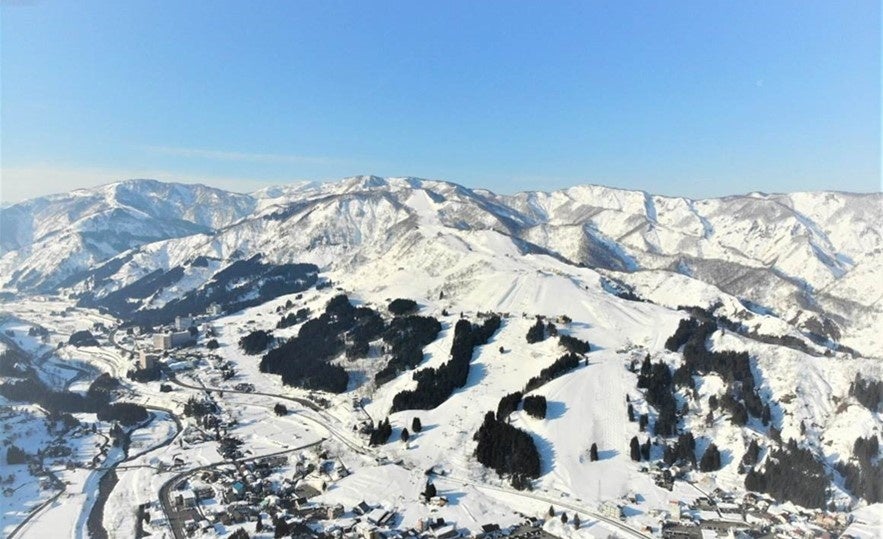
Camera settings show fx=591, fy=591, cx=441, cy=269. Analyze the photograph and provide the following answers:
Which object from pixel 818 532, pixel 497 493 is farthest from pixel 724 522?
pixel 497 493

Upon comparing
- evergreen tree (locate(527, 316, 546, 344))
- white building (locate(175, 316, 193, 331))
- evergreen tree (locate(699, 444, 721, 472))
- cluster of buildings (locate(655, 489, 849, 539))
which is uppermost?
evergreen tree (locate(527, 316, 546, 344))

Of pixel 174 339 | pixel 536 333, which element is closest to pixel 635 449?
pixel 536 333

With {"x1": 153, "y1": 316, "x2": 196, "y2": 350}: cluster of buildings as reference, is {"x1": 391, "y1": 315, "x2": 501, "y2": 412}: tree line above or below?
above

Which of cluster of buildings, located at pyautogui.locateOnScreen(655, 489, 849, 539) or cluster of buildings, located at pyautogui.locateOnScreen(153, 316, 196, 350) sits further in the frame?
cluster of buildings, located at pyautogui.locateOnScreen(153, 316, 196, 350)

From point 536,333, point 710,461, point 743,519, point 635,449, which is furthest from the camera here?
point 536,333

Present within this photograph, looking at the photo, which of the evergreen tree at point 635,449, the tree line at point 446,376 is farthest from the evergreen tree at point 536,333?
the evergreen tree at point 635,449

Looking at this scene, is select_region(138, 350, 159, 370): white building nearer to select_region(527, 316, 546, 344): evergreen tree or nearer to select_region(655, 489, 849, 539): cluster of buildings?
select_region(527, 316, 546, 344): evergreen tree

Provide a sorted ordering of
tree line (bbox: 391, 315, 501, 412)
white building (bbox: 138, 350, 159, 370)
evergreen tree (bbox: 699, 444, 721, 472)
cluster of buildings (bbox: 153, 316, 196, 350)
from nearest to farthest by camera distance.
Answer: evergreen tree (bbox: 699, 444, 721, 472)
tree line (bbox: 391, 315, 501, 412)
white building (bbox: 138, 350, 159, 370)
cluster of buildings (bbox: 153, 316, 196, 350)

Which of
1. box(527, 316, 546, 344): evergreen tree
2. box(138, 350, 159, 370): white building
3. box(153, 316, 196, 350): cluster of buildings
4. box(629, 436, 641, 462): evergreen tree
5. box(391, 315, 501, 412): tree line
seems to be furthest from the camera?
box(153, 316, 196, 350): cluster of buildings

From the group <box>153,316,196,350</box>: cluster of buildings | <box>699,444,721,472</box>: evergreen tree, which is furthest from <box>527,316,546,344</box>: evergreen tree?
<box>153,316,196,350</box>: cluster of buildings

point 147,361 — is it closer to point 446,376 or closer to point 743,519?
point 446,376

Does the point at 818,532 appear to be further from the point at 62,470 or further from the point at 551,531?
A: the point at 62,470
